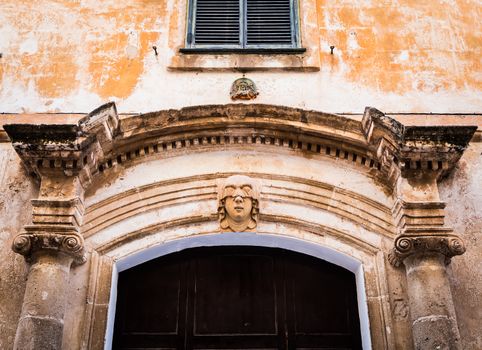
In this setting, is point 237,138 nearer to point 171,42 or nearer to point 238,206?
point 238,206

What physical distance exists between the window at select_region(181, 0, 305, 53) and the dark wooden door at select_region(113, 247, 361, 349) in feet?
7.26

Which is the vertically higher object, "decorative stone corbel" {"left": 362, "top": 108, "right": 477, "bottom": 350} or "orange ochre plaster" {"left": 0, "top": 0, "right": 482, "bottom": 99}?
"orange ochre plaster" {"left": 0, "top": 0, "right": 482, "bottom": 99}

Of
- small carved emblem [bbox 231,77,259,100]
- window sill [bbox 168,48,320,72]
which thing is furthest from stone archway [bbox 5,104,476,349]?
window sill [bbox 168,48,320,72]

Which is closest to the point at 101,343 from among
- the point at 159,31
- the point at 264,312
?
the point at 264,312

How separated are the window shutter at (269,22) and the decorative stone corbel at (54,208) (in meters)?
2.03

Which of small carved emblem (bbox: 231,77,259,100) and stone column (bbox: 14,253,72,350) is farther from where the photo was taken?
small carved emblem (bbox: 231,77,259,100)

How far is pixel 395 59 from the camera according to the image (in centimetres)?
716

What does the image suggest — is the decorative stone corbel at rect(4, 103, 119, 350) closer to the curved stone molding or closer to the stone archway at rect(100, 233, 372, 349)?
the curved stone molding

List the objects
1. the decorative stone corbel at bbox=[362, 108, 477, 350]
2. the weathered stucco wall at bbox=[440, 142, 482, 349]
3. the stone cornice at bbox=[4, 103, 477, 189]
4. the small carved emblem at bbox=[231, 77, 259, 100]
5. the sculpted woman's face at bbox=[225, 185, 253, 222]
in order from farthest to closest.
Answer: the small carved emblem at bbox=[231, 77, 259, 100] < the sculpted woman's face at bbox=[225, 185, 253, 222] < the stone cornice at bbox=[4, 103, 477, 189] < the weathered stucco wall at bbox=[440, 142, 482, 349] < the decorative stone corbel at bbox=[362, 108, 477, 350]

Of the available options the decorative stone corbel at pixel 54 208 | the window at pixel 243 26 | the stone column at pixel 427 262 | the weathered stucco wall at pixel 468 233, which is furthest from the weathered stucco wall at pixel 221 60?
the stone column at pixel 427 262

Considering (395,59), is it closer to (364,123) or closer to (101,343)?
(364,123)

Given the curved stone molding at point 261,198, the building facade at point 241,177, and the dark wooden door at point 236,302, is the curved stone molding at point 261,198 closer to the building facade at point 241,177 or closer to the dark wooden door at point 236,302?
the building facade at point 241,177

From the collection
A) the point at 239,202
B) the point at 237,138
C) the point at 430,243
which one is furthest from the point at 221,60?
the point at 430,243

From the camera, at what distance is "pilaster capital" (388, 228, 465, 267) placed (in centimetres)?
560
